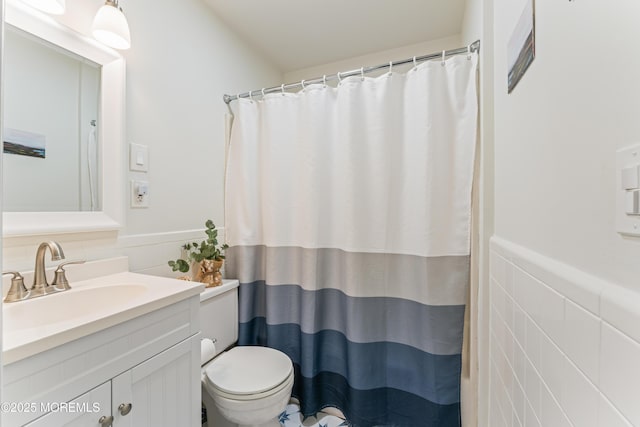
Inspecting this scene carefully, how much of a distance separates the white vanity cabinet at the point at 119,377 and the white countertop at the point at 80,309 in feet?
0.09

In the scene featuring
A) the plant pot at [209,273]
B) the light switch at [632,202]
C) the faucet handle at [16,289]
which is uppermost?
the light switch at [632,202]

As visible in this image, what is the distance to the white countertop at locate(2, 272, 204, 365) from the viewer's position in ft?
1.94

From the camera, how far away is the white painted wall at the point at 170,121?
3.84ft

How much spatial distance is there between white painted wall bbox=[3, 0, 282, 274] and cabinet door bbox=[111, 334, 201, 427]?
55cm

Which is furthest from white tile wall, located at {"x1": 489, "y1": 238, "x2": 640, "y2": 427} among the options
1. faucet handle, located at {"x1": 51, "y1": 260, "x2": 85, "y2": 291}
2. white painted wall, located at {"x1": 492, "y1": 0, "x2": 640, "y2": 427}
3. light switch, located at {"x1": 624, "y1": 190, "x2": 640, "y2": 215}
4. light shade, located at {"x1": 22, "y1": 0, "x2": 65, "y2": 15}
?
light shade, located at {"x1": 22, "y1": 0, "x2": 65, "y2": 15}

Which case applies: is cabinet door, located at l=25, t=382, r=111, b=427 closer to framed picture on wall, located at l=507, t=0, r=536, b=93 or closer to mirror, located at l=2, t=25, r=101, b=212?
mirror, located at l=2, t=25, r=101, b=212

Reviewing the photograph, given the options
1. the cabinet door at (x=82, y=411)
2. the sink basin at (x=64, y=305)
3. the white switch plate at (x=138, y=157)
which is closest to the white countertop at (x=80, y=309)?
the sink basin at (x=64, y=305)

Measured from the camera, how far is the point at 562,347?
1.62 ft

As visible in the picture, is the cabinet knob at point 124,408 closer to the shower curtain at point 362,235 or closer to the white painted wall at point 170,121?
the white painted wall at point 170,121

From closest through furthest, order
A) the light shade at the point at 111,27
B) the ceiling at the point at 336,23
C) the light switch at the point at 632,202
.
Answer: the light switch at the point at 632,202, the light shade at the point at 111,27, the ceiling at the point at 336,23

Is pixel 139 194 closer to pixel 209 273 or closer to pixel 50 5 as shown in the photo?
pixel 209 273

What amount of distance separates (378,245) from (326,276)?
37cm

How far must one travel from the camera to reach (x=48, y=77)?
1014mm

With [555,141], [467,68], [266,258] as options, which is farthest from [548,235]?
Answer: [266,258]
